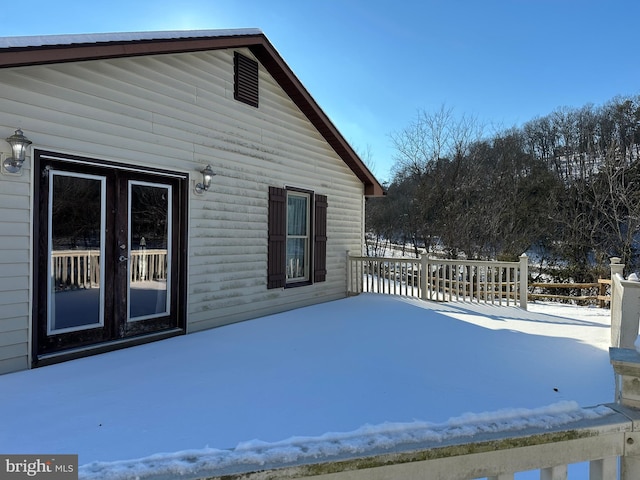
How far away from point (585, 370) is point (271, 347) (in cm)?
310

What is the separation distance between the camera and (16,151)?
333 centimetres

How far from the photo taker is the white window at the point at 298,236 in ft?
22.9

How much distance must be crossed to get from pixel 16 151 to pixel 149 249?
1.66m

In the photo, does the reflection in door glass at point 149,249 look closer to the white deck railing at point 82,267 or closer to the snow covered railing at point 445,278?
the white deck railing at point 82,267

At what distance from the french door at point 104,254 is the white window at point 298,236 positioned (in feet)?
7.71

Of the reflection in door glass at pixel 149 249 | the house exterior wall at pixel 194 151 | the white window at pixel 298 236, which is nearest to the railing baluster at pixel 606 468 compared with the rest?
the house exterior wall at pixel 194 151

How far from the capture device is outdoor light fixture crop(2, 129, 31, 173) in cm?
332

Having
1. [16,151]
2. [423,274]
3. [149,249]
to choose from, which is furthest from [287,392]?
[423,274]

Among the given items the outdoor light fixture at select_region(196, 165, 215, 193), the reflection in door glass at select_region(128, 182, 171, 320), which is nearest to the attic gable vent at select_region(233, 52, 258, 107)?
the outdoor light fixture at select_region(196, 165, 215, 193)

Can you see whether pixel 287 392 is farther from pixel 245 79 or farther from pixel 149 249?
pixel 245 79

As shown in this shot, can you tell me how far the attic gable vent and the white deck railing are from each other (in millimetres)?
2728

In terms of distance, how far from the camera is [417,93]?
15297 mm

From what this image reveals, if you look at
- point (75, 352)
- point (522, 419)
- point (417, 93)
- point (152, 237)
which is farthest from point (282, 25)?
point (417, 93)

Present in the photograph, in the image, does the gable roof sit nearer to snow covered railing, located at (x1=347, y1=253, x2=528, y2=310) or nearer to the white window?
the white window
